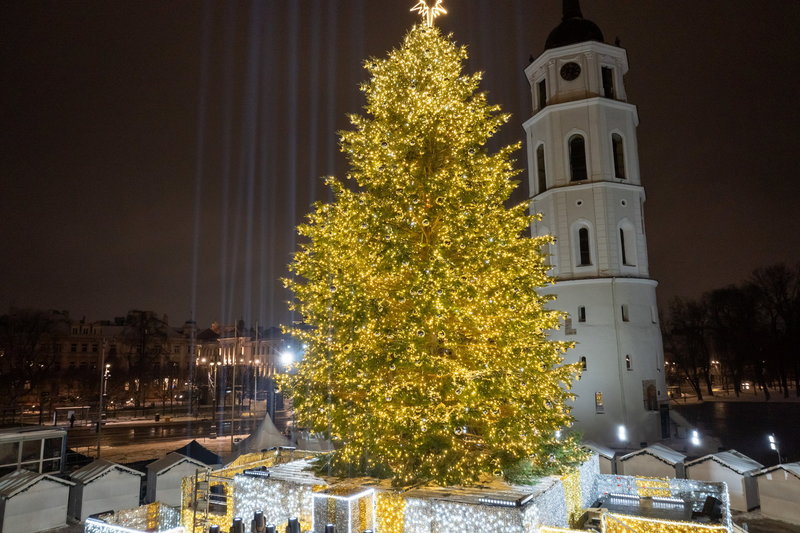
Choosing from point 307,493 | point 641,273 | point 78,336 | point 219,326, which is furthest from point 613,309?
point 219,326

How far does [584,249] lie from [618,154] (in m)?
6.63

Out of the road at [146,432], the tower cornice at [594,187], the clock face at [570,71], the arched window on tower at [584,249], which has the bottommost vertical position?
the road at [146,432]

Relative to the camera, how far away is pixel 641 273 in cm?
3231

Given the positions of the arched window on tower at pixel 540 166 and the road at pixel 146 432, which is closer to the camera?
the arched window on tower at pixel 540 166

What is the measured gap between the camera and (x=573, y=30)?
34719 mm

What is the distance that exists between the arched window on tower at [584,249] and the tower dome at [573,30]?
12.4 m

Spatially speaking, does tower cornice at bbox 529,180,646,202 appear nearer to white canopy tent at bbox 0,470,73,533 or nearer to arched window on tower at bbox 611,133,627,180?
arched window on tower at bbox 611,133,627,180

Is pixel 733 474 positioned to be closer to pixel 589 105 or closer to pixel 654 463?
pixel 654 463

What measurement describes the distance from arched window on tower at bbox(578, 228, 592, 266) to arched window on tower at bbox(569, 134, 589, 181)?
3.38 metres

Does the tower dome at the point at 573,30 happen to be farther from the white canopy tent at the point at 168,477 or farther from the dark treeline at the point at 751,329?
the dark treeline at the point at 751,329

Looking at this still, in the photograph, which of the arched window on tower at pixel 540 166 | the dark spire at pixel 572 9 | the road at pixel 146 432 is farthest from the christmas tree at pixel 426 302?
the road at pixel 146 432

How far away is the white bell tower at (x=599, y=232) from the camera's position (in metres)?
30.3

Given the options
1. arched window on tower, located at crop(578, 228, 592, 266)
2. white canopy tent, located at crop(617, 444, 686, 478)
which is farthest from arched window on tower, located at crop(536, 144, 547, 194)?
white canopy tent, located at crop(617, 444, 686, 478)

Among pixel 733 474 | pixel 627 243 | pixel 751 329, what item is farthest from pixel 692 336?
pixel 733 474
